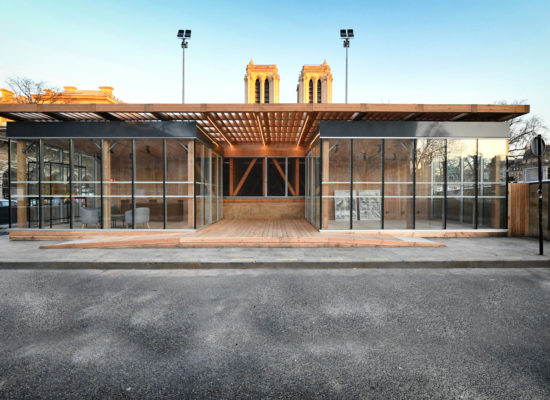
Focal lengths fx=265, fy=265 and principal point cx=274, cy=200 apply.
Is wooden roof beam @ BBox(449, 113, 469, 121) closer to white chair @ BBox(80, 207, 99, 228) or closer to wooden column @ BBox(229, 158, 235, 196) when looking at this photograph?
wooden column @ BBox(229, 158, 235, 196)

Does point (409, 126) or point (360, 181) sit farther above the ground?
point (409, 126)

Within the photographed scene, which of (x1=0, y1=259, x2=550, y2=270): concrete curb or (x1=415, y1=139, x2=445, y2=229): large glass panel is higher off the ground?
(x1=415, y1=139, x2=445, y2=229): large glass panel

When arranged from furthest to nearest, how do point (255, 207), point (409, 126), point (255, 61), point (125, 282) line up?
point (255, 61), point (255, 207), point (409, 126), point (125, 282)

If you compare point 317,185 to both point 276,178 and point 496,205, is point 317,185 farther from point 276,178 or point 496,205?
point 496,205

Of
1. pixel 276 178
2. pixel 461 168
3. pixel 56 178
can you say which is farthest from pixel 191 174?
pixel 461 168

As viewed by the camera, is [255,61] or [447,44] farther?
[255,61]

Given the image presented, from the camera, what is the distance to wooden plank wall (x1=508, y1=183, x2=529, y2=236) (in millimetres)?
9047

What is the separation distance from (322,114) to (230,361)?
7.76 meters

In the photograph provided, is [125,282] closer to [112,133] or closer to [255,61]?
[112,133]

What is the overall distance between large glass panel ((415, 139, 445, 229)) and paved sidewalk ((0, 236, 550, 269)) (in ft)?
10.4

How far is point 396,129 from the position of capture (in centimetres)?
897

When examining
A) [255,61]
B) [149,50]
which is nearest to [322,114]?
[149,50]

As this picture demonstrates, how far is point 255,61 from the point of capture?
68.7m

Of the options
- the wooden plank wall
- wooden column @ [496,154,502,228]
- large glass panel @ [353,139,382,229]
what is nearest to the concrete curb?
the wooden plank wall
